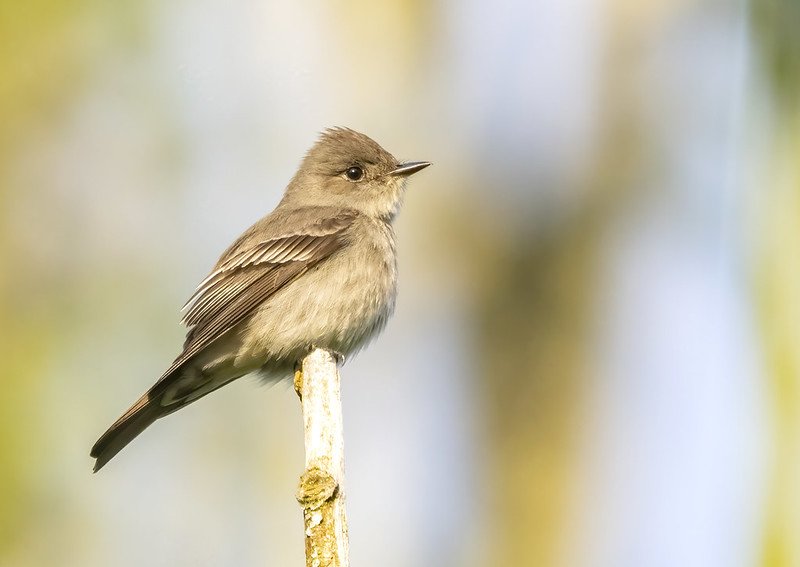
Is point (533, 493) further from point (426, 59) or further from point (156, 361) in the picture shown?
point (426, 59)

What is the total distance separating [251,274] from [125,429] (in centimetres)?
126

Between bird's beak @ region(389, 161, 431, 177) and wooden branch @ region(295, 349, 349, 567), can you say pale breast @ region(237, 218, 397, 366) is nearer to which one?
bird's beak @ region(389, 161, 431, 177)

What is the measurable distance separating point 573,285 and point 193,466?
3.87 metres

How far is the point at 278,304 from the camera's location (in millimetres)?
6605

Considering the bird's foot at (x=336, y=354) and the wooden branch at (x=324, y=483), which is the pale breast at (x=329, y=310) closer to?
the bird's foot at (x=336, y=354)

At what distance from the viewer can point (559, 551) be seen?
31.3 feet

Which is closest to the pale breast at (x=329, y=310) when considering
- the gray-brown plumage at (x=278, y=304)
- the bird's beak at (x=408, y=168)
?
the gray-brown plumage at (x=278, y=304)

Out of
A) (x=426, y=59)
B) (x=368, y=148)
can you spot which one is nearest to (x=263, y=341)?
(x=368, y=148)

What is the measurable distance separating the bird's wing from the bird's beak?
30.0 inches

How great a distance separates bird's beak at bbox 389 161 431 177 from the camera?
773 cm

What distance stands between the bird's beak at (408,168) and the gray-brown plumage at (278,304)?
0.49 m

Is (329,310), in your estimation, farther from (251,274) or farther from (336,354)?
(251,274)

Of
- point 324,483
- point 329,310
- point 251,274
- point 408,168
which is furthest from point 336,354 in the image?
point 324,483

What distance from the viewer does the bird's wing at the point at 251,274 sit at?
6.60 m
